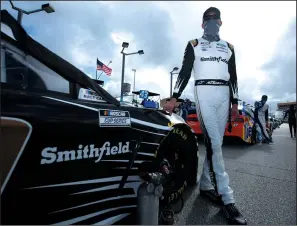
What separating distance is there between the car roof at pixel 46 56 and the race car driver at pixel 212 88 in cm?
85

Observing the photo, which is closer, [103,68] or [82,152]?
[82,152]

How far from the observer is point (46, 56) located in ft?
4.19

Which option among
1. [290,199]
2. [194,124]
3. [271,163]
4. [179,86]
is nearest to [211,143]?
[179,86]

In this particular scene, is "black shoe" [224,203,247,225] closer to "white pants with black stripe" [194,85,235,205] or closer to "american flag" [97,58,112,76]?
"white pants with black stripe" [194,85,235,205]

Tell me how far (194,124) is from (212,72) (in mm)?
4876

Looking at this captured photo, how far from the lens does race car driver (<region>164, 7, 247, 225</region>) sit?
7.35ft

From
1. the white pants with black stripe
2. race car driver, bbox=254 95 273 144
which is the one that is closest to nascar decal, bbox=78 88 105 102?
the white pants with black stripe

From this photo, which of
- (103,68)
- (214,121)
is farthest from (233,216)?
(103,68)

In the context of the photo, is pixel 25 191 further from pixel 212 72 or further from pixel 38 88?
pixel 212 72

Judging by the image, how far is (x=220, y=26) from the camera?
2.43m

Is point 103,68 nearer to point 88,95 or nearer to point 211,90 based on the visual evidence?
point 211,90

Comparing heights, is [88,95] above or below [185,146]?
above

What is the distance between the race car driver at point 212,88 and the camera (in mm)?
2240

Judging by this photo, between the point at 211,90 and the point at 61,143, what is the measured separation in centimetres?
157
